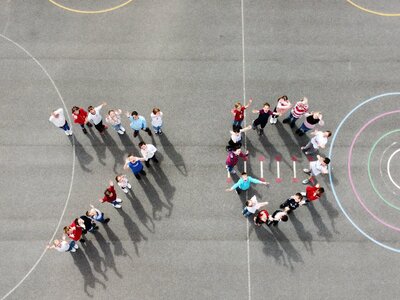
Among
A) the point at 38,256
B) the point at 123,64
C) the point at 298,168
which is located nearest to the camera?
the point at 38,256

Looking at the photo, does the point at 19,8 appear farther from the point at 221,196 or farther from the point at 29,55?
the point at 221,196

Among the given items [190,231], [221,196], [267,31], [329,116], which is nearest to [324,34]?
[267,31]

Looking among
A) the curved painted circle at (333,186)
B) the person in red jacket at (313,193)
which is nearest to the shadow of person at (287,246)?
the person in red jacket at (313,193)

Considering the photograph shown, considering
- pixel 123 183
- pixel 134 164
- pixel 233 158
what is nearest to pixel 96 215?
pixel 123 183

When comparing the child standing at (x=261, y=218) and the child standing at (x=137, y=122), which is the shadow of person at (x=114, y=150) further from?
the child standing at (x=261, y=218)

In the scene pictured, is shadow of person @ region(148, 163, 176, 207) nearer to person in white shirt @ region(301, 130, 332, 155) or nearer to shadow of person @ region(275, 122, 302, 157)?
shadow of person @ region(275, 122, 302, 157)

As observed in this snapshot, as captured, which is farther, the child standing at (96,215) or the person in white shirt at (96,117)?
the person in white shirt at (96,117)
